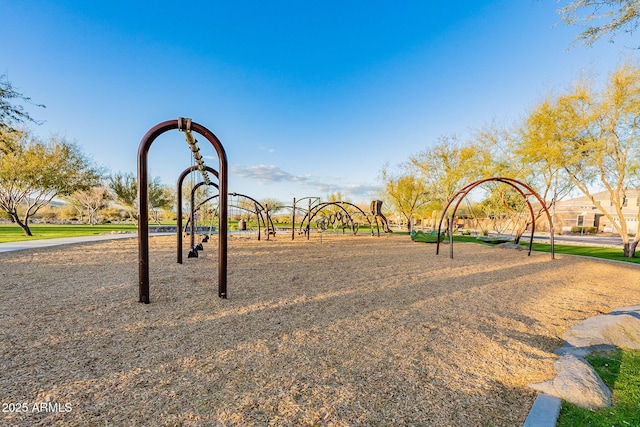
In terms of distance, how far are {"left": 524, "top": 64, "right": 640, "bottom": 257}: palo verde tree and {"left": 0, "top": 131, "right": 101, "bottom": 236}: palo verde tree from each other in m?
22.5

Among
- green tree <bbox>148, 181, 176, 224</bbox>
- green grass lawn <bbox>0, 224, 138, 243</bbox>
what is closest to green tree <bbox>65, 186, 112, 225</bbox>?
green tree <bbox>148, 181, 176, 224</bbox>

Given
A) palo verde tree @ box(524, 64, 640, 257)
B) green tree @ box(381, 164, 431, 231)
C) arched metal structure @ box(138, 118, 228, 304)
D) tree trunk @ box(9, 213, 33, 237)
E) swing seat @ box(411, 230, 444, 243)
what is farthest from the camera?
green tree @ box(381, 164, 431, 231)

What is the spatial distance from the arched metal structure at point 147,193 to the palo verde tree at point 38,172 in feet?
45.6

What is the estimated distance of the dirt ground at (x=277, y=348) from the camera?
1.92 metres

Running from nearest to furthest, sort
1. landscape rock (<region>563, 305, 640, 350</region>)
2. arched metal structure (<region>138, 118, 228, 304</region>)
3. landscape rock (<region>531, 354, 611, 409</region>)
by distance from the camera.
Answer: landscape rock (<region>531, 354, 611, 409</region>)
landscape rock (<region>563, 305, 640, 350</region>)
arched metal structure (<region>138, 118, 228, 304</region>)

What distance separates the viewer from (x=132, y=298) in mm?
4328

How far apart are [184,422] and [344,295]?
3.37 m

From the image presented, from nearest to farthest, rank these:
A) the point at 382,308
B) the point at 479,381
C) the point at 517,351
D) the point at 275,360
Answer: the point at 479,381 → the point at 275,360 → the point at 517,351 → the point at 382,308

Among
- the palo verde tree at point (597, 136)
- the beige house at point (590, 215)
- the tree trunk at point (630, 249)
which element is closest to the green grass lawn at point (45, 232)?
the palo verde tree at point (597, 136)

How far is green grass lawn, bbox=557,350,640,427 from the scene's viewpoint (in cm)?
187

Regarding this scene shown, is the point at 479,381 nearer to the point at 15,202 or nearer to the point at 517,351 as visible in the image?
the point at 517,351

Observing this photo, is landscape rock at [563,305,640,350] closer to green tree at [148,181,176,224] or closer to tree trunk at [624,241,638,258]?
tree trunk at [624,241,638,258]

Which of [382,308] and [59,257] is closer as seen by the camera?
[382,308]

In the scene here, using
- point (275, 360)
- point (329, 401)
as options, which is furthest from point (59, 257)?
point (329, 401)
